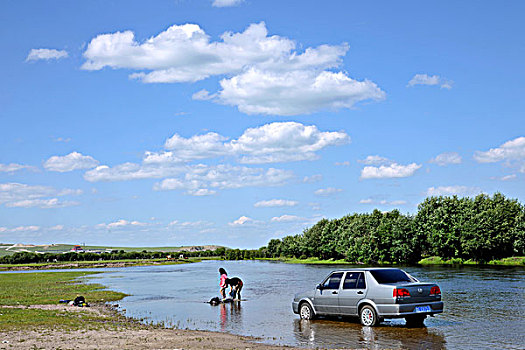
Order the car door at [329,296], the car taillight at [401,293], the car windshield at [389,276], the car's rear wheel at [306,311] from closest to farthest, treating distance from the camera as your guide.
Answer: the car taillight at [401,293], the car windshield at [389,276], the car door at [329,296], the car's rear wheel at [306,311]

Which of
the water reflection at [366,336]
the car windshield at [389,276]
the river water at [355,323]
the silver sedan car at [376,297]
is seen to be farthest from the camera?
the car windshield at [389,276]

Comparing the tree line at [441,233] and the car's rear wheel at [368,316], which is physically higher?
the tree line at [441,233]

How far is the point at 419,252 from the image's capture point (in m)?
104

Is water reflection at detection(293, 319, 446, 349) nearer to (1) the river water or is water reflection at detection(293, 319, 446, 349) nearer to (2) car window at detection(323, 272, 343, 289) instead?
(1) the river water

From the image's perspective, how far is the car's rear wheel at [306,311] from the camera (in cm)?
2269

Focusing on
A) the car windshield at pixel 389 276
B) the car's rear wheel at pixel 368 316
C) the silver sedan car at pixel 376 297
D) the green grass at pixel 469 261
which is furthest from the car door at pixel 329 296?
the green grass at pixel 469 261

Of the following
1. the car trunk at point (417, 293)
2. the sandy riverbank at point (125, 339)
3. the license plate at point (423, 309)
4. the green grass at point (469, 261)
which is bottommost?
the green grass at point (469, 261)

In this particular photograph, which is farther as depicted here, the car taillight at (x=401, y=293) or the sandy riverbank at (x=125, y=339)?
the car taillight at (x=401, y=293)

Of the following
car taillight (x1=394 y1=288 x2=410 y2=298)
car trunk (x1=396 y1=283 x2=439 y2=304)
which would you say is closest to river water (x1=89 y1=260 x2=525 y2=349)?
car trunk (x1=396 y1=283 x2=439 y2=304)

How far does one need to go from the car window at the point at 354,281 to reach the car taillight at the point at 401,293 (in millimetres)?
1572

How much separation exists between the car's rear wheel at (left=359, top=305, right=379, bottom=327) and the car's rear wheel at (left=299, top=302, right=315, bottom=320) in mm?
2947

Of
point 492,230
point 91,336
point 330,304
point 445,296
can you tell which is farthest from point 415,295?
point 492,230

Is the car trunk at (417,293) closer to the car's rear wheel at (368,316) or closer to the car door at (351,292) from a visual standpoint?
the car's rear wheel at (368,316)

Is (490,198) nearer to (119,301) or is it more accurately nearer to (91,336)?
(119,301)
